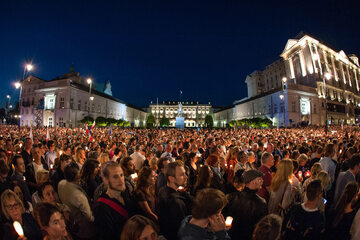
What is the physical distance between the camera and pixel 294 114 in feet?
181

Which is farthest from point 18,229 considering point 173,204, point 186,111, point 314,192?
point 186,111

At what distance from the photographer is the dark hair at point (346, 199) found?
3.45 metres

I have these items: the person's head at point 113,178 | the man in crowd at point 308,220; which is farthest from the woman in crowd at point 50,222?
the man in crowd at point 308,220

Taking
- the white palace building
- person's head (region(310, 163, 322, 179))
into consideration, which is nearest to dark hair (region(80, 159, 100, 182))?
person's head (region(310, 163, 322, 179))

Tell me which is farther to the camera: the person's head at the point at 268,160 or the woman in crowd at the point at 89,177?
the person's head at the point at 268,160

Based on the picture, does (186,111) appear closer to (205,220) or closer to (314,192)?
(314,192)

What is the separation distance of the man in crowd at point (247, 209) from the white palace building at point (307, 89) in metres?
49.7

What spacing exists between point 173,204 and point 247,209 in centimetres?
109

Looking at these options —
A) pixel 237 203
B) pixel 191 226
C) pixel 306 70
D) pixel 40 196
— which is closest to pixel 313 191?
pixel 237 203

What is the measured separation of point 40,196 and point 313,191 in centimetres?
472

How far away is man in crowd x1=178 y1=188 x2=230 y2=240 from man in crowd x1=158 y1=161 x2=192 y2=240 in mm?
583

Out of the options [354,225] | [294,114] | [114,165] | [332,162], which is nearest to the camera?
[114,165]

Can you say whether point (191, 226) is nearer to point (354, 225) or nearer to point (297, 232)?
point (297, 232)

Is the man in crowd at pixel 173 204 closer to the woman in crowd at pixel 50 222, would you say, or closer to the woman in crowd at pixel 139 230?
the woman in crowd at pixel 139 230
